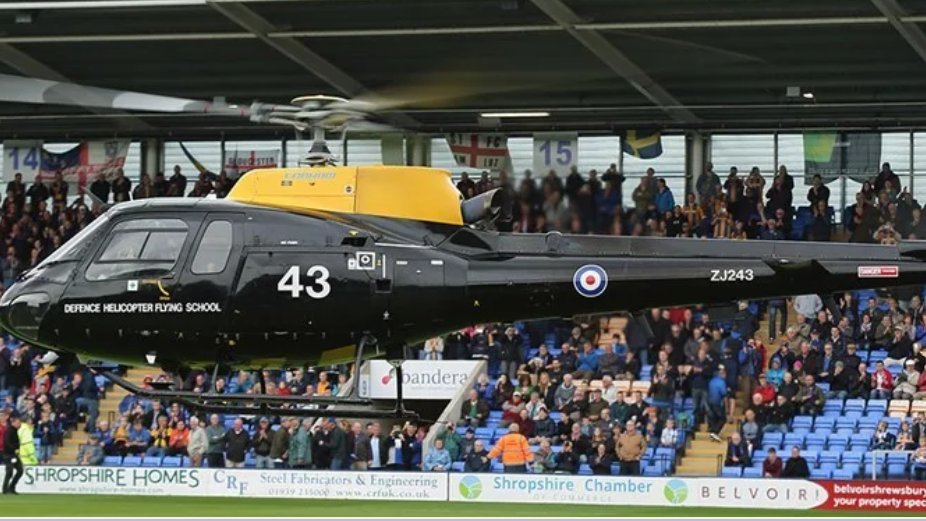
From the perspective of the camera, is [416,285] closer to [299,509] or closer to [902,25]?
→ [299,509]

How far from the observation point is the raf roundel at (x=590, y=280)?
61.7ft

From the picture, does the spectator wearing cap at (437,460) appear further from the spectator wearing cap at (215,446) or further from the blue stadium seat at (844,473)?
the blue stadium seat at (844,473)

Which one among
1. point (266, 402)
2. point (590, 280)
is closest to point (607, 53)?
point (590, 280)

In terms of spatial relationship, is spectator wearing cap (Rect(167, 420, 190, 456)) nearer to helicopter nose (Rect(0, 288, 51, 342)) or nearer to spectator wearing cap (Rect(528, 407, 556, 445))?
spectator wearing cap (Rect(528, 407, 556, 445))

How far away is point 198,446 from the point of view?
102ft

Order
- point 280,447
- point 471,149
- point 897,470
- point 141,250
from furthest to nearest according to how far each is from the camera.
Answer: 1. point 280,447
2. point 471,149
3. point 897,470
4. point 141,250

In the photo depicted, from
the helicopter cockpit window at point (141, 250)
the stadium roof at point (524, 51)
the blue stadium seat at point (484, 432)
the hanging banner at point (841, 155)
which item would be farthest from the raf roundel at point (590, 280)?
the hanging banner at point (841, 155)

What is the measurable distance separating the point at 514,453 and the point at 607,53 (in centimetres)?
711

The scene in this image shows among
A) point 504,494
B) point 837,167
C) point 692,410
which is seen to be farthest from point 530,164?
point 837,167

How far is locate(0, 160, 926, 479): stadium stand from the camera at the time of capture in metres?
28.5

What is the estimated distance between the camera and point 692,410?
2975 cm

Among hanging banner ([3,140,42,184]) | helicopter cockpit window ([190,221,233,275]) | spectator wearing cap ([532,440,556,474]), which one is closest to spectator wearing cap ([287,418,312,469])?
spectator wearing cap ([532,440,556,474])

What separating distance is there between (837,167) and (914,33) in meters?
6.83

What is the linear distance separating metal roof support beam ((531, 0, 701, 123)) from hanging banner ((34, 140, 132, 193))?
41.9ft
